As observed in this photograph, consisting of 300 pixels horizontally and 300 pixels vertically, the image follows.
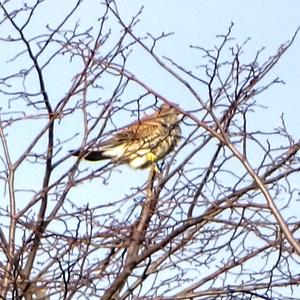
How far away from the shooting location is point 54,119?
5949 millimetres

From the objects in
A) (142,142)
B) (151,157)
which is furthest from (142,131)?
(151,157)

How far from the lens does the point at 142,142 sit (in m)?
7.00

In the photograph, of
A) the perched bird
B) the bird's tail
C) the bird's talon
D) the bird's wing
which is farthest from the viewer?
the bird's talon

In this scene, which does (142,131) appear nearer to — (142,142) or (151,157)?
(142,142)

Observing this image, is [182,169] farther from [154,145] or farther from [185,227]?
[154,145]

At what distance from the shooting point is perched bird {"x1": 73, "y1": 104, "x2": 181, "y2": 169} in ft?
21.0

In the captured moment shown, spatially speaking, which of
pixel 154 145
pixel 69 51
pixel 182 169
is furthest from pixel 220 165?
pixel 154 145

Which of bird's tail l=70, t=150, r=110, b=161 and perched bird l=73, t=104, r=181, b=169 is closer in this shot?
bird's tail l=70, t=150, r=110, b=161

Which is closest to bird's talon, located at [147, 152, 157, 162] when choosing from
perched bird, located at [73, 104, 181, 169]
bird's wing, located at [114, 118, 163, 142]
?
perched bird, located at [73, 104, 181, 169]

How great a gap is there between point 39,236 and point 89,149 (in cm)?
65

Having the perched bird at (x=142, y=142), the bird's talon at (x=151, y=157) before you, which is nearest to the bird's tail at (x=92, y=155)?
the perched bird at (x=142, y=142)

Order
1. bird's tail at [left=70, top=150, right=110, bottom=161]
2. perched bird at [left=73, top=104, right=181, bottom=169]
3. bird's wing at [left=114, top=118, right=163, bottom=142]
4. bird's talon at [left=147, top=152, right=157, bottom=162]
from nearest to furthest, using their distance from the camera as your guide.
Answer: bird's tail at [left=70, top=150, right=110, bottom=161], perched bird at [left=73, top=104, right=181, bottom=169], bird's wing at [left=114, top=118, right=163, bottom=142], bird's talon at [left=147, top=152, right=157, bottom=162]

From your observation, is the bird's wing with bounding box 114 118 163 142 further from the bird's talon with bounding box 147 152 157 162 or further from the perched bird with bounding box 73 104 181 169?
the bird's talon with bounding box 147 152 157 162

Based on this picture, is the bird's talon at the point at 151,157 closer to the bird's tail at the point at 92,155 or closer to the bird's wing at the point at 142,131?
the bird's wing at the point at 142,131
